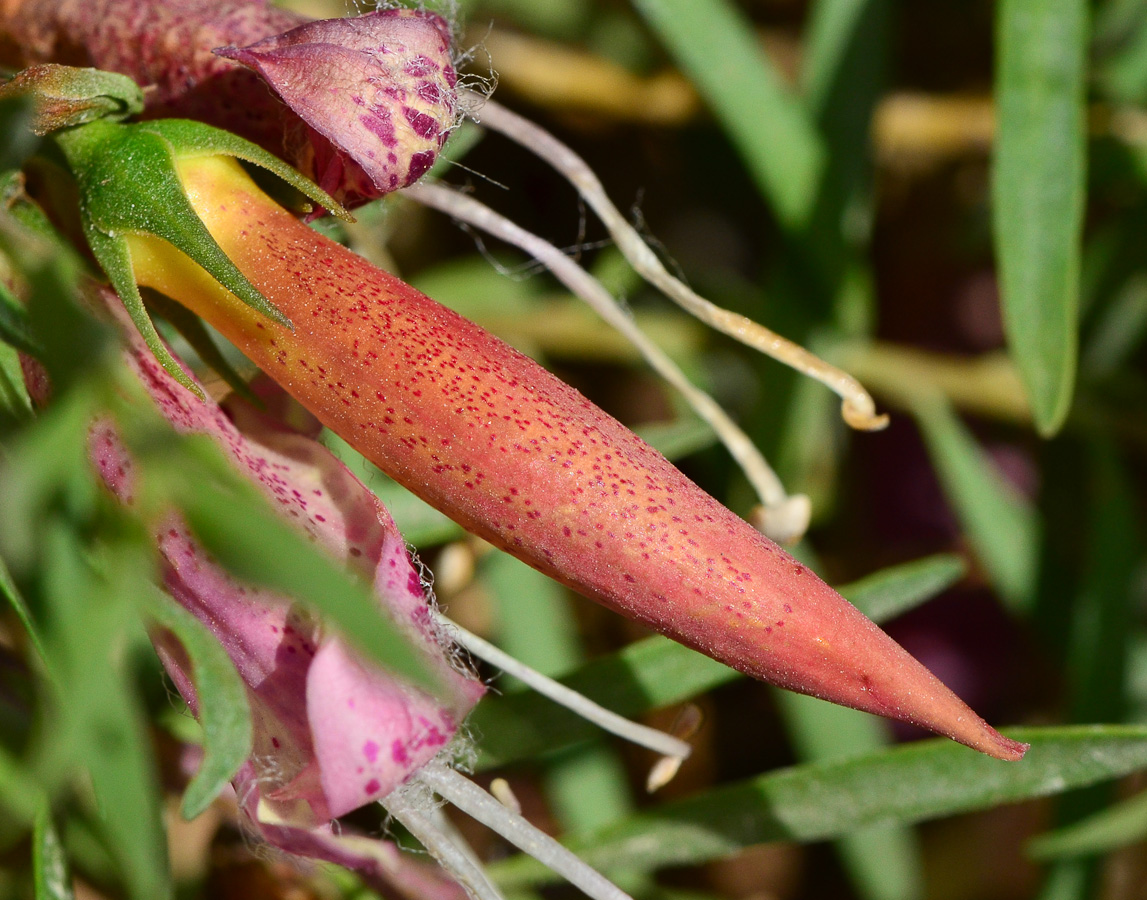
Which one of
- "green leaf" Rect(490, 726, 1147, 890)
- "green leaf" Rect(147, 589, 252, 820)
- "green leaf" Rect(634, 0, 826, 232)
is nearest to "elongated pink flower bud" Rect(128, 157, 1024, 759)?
"green leaf" Rect(147, 589, 252, 820)

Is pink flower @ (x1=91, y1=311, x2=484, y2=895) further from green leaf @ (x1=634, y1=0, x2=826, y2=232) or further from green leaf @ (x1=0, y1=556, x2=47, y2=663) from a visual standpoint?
green leaf @ (x1=634, y1=0, x2=826, y2=232)

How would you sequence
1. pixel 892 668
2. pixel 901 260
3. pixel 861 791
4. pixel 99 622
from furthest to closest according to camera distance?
pixel 901 260 → pixel 861 791 → pixel 892 668 → pixel 99 622

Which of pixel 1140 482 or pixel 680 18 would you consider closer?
pixel 680 18

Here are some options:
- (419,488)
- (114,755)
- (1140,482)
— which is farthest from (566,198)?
(114,755)

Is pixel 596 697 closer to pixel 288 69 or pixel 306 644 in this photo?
pixel 306 644

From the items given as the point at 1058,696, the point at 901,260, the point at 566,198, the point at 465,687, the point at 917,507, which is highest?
the point at 465,687

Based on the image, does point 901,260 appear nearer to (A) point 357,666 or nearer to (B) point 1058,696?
(B) point 1058,696

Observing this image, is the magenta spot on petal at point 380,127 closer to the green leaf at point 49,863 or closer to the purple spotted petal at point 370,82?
the purple spotted petal at point 370,82
